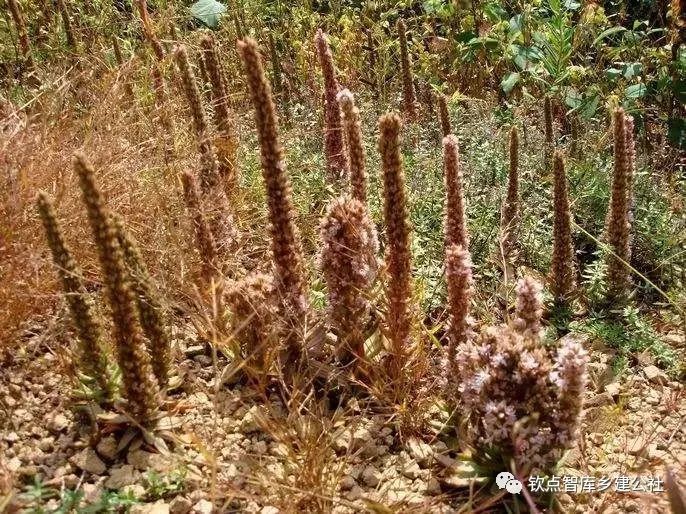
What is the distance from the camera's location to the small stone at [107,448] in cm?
251

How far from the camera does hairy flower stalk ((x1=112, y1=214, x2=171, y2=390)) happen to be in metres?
2.42

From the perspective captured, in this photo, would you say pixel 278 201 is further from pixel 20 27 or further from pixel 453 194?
pixel 20 27

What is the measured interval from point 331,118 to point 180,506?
2.15 m

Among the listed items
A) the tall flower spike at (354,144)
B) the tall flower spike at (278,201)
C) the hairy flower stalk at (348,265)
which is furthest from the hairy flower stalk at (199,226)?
the tall flower spike at (354,144)

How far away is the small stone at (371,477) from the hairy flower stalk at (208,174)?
1243 mm

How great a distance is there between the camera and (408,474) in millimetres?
2559

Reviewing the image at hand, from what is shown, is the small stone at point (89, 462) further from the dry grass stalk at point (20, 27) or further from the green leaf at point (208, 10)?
the green leaf at point (208, 10)

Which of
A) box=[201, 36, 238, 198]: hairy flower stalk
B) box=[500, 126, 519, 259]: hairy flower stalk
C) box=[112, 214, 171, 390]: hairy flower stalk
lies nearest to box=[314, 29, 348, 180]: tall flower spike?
box=[201, 36, 238, 198]: hairy flower stalk

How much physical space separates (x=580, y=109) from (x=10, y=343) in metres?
3.35

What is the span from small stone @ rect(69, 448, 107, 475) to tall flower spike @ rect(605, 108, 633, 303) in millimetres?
2182

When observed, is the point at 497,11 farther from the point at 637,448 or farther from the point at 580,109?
the point at 637,448

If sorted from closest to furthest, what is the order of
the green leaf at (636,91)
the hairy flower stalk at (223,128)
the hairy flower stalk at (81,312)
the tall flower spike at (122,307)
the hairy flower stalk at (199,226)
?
the tall flower spike at (122,307) < the hairy flower stalk at (81,312) < the hairy flower stalk at (199,226) < the hairy flower stalk at (223,128) < the green leaf at (636,91)

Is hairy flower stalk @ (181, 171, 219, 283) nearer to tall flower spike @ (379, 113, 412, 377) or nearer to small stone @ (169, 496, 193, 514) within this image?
tall flower spike @ (379, 113, 412, 377)

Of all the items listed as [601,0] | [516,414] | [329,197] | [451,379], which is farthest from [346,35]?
[516,414]
